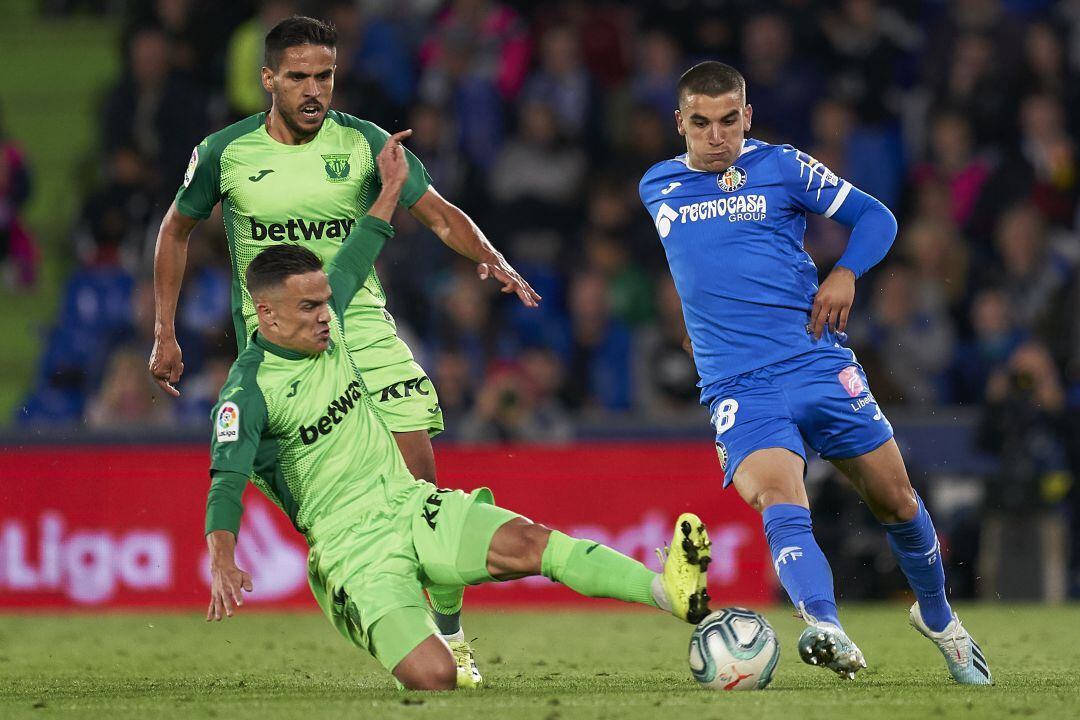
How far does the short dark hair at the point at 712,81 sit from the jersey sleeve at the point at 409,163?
48.2 inches

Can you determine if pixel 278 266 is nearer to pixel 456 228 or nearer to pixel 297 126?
pixel 297 126

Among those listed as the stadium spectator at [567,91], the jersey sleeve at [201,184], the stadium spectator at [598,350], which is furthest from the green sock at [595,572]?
the stadium spectator at [567,91]

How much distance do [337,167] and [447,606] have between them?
6.02 feet

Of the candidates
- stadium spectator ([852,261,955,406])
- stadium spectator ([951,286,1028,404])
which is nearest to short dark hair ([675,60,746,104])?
stadium spectator ([852,261,955,406])

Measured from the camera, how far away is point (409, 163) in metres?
7.42

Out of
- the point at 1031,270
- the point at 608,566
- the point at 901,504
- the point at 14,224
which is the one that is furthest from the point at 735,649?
the point at 14,224

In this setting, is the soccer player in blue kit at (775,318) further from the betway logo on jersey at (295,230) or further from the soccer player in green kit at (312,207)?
the betway logo on jersey at (295,230)

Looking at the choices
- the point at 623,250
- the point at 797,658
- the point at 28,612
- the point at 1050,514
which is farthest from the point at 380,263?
the point at 797,658

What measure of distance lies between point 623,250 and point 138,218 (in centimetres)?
383

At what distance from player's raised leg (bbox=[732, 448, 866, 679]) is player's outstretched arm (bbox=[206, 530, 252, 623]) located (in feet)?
6.04

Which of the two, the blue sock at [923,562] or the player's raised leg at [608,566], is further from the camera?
the blue sock at [923,562]

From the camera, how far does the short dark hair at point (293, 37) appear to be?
7000 mm

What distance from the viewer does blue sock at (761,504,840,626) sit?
6086mm

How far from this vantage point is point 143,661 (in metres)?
8.30
